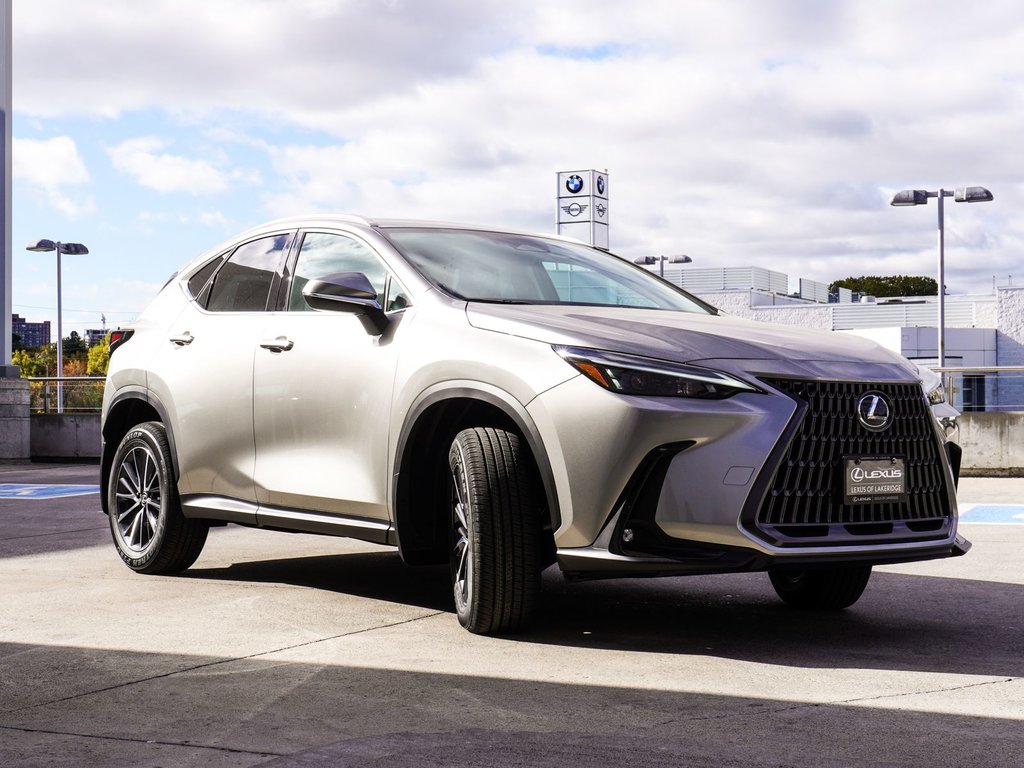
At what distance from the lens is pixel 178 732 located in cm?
420

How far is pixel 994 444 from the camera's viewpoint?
17250mm

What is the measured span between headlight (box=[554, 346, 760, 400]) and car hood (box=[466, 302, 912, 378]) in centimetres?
5

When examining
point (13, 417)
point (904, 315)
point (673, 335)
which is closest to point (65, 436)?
point (13, 417)

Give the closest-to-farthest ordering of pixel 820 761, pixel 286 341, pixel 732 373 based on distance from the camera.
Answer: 1. pixel 820 761
2. pixel 732 373
3. pixel 286 341

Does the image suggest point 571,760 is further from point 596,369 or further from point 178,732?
point 596,369

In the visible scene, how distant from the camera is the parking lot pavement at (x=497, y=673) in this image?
4016mm

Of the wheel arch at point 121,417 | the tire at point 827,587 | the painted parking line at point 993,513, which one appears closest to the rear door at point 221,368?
the wheel arch at point 121,417

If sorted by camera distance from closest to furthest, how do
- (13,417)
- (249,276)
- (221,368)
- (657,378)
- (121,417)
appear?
(657,378) < (221,368) < (249,276) < (121,417) < (13,417)

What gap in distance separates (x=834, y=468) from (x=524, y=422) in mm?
1124

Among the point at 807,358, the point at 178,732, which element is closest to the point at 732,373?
the point at 807,358

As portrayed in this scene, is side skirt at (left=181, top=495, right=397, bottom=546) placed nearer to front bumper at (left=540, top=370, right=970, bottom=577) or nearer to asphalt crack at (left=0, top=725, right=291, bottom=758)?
front bumper at (left=540, top=370, right=970, bottom=577)

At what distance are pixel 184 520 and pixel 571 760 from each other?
162 inches

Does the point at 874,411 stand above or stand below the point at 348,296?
below

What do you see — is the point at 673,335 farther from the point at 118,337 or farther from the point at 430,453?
the point at 118,337
